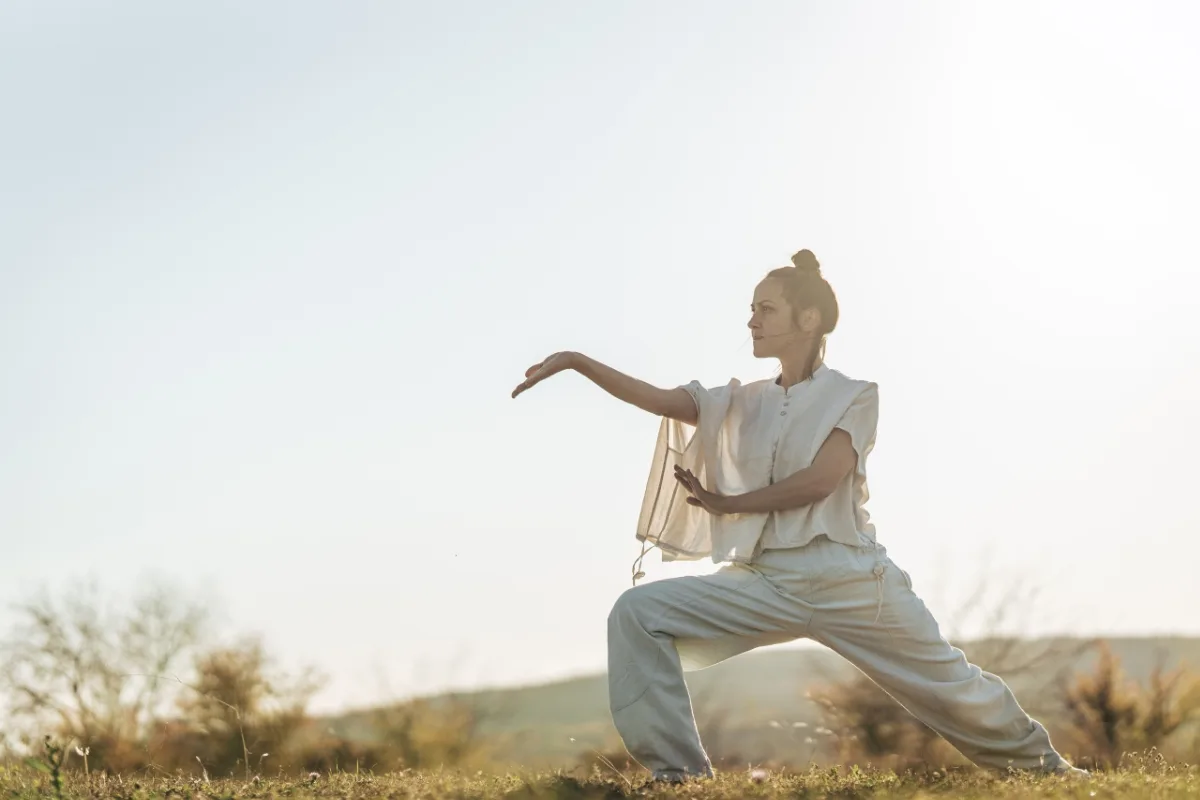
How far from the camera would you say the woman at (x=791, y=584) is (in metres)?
5.33

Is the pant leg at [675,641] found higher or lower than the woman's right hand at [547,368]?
lower

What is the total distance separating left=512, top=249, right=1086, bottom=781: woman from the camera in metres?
5.33

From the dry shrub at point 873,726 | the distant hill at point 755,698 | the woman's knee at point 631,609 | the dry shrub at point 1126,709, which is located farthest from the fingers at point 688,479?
the dry shrub at point 1126,709

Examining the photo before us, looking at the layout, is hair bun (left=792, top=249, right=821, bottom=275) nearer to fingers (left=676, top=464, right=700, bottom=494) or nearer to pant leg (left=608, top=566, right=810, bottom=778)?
fingers (left=676, top=464, right=700, bottom=494)

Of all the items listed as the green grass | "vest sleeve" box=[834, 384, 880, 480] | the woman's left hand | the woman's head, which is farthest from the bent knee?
the woman's head

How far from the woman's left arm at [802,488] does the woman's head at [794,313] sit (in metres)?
0.45

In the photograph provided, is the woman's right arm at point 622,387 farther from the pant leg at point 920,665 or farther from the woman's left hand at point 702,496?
the pant leg at point 920,665

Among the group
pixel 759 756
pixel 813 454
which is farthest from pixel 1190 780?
pixel 759 756

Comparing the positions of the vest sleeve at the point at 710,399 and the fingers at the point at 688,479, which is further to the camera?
the vest sleeve at the point at 710,399

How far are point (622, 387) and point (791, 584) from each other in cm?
101

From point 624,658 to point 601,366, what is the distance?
1.13 meters

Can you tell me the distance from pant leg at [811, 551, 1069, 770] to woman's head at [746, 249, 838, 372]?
91 centimetres

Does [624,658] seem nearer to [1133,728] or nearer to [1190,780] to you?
[1190,780]

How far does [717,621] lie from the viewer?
5.41m
